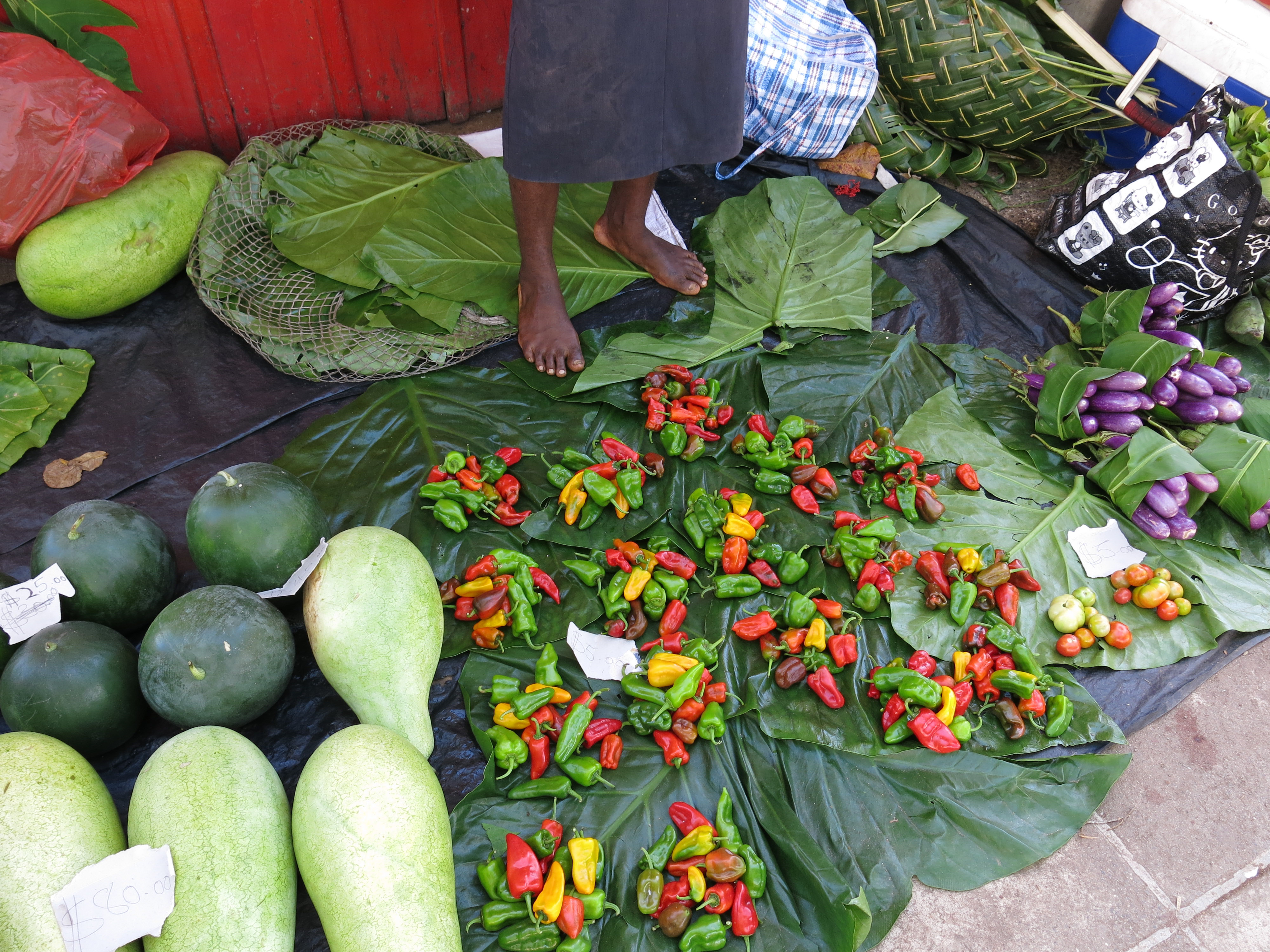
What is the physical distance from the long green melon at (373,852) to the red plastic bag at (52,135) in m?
2.03

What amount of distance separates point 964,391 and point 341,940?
2.34m

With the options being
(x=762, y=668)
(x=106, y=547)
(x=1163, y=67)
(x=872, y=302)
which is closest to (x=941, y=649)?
(x=762, y=668)

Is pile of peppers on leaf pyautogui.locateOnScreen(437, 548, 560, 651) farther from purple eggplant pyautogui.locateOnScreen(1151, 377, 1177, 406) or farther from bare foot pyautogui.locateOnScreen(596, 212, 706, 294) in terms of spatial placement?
purple eggplant pyautogui.locateOnScreen(1151, 377, 1177, 406)

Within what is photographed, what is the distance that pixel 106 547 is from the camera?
1760mm

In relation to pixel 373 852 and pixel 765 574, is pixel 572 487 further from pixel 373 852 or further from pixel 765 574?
pixel 373 852

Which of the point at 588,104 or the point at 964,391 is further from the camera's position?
the point at 964,391

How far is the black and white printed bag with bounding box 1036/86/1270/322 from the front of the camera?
2750mm

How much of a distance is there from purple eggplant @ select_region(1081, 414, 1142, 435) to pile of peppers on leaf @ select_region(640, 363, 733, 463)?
3.61 ft

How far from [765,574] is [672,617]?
0.28 meters

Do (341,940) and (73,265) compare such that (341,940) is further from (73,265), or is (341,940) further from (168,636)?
(73,265)

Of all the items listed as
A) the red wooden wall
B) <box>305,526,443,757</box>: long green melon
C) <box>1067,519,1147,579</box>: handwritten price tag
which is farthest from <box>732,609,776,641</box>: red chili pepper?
the red wooden wall

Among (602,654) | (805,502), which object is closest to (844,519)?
(805,502)

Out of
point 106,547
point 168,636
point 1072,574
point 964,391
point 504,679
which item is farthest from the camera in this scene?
point 964,391

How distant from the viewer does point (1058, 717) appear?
1952 mm
